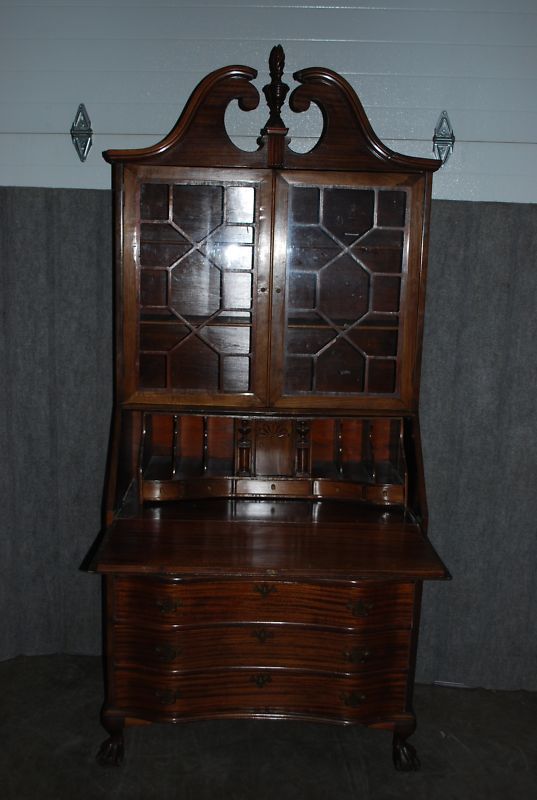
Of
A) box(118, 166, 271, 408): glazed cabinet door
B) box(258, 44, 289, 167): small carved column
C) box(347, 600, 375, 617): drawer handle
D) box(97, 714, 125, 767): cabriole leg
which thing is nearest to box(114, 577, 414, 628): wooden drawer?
box(347, 600, 375, 617): drawer handle

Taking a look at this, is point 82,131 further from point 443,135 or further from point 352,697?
point 352,697

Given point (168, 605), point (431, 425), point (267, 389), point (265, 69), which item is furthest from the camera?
point (431, 425)

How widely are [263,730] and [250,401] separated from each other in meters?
1.16

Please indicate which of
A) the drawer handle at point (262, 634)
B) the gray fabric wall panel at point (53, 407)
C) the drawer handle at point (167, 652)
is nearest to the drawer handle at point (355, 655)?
the drawer handle at point (262, 634)

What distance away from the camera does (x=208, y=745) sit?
7.75 ft

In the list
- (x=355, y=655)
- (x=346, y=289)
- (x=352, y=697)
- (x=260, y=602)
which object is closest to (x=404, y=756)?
(x=352, y=697)

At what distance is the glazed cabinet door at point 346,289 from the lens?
217 cm

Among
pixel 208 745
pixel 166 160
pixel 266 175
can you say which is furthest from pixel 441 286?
pixel 208 745

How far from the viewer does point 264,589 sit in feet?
6.80

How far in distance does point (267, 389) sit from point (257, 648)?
0.79 m

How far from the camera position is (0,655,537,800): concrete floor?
2186 mm

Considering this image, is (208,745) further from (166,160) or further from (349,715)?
(166,160)

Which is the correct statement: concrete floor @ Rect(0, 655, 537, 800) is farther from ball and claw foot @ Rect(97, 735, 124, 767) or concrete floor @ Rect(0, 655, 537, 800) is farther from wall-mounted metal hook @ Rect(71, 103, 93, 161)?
wall-mounted metal hook @ Rect(71, 103, 93, 161)

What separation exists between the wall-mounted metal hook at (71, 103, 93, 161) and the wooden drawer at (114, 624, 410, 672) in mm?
1644
